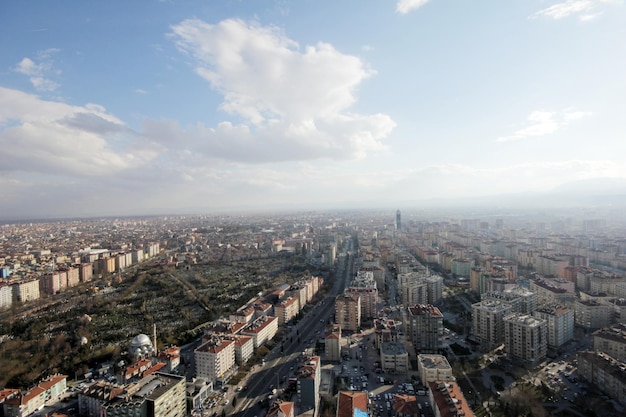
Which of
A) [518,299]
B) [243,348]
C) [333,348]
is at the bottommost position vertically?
[333,348]

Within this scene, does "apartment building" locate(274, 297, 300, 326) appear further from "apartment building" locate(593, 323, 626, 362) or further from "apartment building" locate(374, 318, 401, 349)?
"apartment building" locate(593, 323, 626, 362)

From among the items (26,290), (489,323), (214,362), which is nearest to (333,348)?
(214,362)

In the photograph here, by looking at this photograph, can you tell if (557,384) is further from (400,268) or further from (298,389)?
(400,268)

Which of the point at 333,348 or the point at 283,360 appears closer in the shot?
the point at 333,348

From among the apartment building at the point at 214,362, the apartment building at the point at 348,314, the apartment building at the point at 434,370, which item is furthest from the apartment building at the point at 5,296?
the apartment building at the point at 434,370

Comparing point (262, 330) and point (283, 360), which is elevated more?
point (262, 330)

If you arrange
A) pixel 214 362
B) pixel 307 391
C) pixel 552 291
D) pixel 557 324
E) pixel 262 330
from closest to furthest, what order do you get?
pixel 307 391
pixel 214 362
pixel 557 324
pixel 262 330
pixel 552 291

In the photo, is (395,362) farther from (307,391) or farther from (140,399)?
(140,399)
